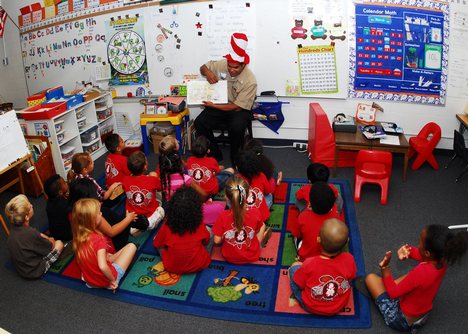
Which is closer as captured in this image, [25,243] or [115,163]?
[25,243]

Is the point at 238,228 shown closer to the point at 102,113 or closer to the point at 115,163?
the point at 115,163

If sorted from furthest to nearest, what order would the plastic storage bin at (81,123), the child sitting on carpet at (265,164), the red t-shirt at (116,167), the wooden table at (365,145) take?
the plastic storage bin at (81,123) < the wooden table at (365,145) < the red t-shirt at (116,167) < the child sitting on carpet at (265,164)

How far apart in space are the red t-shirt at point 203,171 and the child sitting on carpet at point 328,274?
1.49 metres

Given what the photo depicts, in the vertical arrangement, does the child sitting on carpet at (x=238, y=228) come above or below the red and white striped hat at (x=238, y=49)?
below

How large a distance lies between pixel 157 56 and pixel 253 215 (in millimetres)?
3191

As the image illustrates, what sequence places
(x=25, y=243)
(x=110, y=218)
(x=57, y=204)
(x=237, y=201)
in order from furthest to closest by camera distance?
(x=57, y=204) < (x=110, y=218) < (x=25, y=243) < (x=237, y=201)

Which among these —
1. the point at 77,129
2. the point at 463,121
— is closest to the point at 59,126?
the point at 77,129

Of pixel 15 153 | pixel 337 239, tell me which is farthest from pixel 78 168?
pixel 337 239

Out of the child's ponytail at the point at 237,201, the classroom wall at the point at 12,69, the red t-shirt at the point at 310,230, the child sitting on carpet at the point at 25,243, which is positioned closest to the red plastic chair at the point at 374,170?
the red t-shirt at the point at 310,230

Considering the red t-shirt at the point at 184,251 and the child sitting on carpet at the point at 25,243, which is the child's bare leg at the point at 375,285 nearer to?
the red t-shirt at the point at 184,251

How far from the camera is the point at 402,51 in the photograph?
4.53 m

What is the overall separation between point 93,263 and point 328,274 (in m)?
1.56

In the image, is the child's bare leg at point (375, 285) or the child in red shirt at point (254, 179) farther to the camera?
the child in red shirt at point (254, 179)

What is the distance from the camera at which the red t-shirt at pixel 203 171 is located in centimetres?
365
